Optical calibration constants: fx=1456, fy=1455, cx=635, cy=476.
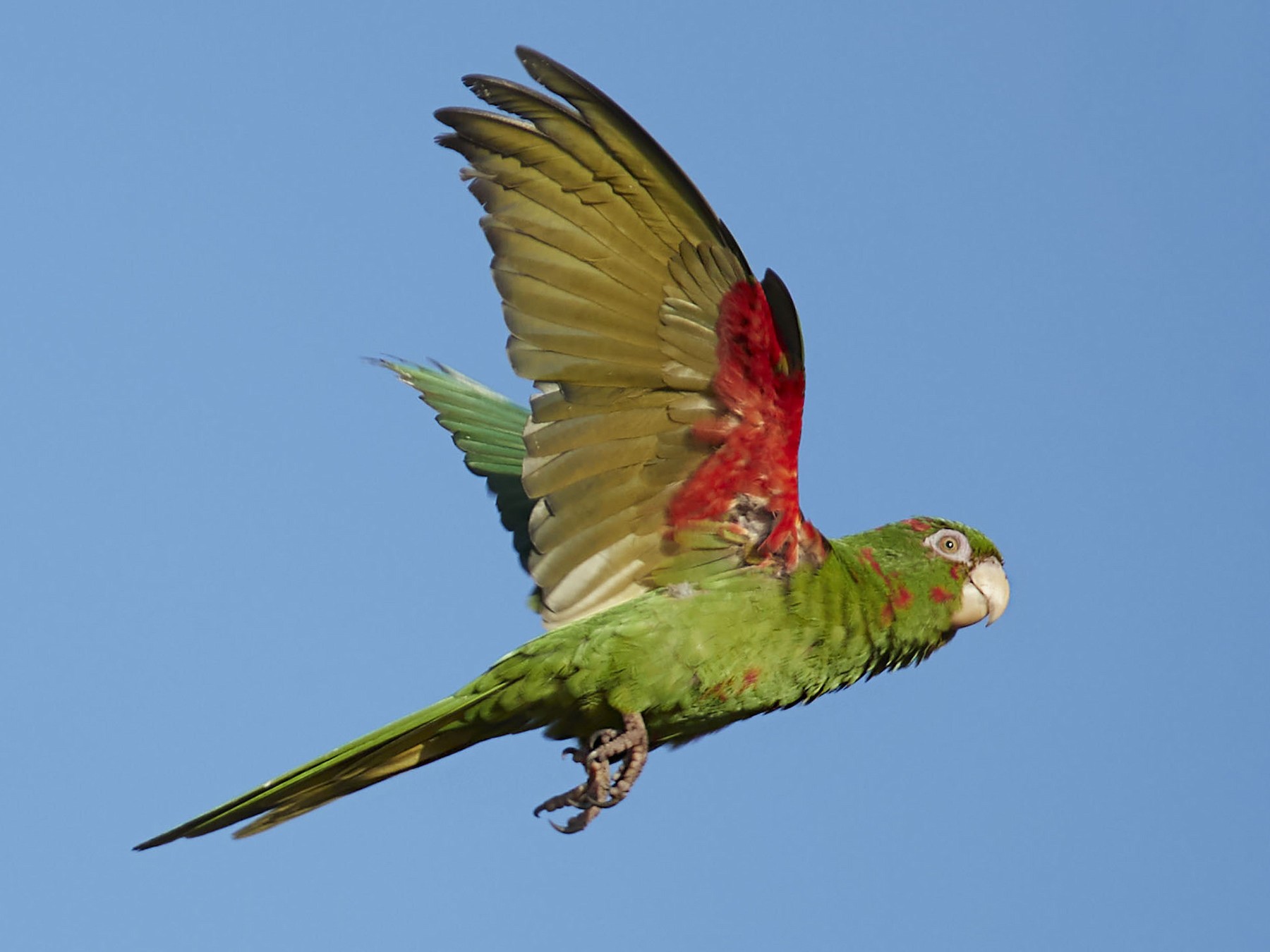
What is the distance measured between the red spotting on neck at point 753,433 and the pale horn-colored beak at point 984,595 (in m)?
0.91

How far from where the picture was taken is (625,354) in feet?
18.0

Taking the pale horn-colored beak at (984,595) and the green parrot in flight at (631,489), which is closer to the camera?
the green parrot in flight at (631,489)

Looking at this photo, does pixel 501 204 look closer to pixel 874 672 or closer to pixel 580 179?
pixel 580 179

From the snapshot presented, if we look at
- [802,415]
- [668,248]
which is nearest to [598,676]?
[802,415]

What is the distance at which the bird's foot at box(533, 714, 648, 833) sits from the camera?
18.7 feet

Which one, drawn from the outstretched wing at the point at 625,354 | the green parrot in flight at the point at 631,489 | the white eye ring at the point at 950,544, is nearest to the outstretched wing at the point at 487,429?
the green parrot in flight at the point at 631,489

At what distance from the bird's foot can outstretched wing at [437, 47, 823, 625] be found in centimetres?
53

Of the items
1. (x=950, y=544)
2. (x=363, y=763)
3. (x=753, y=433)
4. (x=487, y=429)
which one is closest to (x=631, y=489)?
(x=753, y=433)

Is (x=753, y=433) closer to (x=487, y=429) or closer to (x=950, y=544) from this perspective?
(x=950, y=544)

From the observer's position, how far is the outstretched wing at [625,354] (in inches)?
199

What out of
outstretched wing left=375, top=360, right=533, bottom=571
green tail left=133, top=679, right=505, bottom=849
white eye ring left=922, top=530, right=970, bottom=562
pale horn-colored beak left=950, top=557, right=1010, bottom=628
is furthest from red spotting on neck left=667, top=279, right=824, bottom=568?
outstretched wing left=375, top=360, right=533, bottom=571

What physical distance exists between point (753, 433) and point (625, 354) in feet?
2.08

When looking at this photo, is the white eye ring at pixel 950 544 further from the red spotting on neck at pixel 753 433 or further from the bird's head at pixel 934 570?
the red spotting on neck at pixel 753 433

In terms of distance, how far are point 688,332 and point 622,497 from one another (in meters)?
0.79
